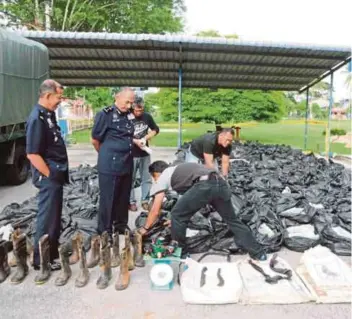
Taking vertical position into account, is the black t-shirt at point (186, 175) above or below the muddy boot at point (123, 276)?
above

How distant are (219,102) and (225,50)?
9.86 meters

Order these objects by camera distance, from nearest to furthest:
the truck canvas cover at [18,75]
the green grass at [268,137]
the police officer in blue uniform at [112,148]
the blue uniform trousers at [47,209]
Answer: the blue uniform trousers at [47,209], the police officer in blue uniform at [112,148], the truck canvas cover at [18,75], the green grass at [268,137]

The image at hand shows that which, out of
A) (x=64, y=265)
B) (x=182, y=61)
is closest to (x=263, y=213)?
(x=64, y=265)

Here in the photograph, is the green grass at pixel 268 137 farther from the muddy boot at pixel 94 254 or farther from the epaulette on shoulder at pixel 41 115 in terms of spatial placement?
the epaulette on shoulder at pixel 41 115

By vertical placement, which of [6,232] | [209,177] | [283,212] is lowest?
[6,232]

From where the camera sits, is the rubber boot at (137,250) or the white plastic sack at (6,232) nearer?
the rubber boot at (137,250)

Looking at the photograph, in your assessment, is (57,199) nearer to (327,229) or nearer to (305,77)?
(327,229)

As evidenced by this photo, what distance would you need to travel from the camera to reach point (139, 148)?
5512 mm

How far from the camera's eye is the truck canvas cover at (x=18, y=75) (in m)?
6.74

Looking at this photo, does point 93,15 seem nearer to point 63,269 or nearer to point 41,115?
point 41,115

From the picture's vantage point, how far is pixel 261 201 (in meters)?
5.62

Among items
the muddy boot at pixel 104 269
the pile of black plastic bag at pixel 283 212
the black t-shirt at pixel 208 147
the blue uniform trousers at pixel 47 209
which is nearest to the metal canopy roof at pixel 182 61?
the pile of black plastic bag at pixel 283 212

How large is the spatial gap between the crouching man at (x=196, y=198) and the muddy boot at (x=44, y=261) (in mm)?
1115

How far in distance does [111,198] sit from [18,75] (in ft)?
13.5
